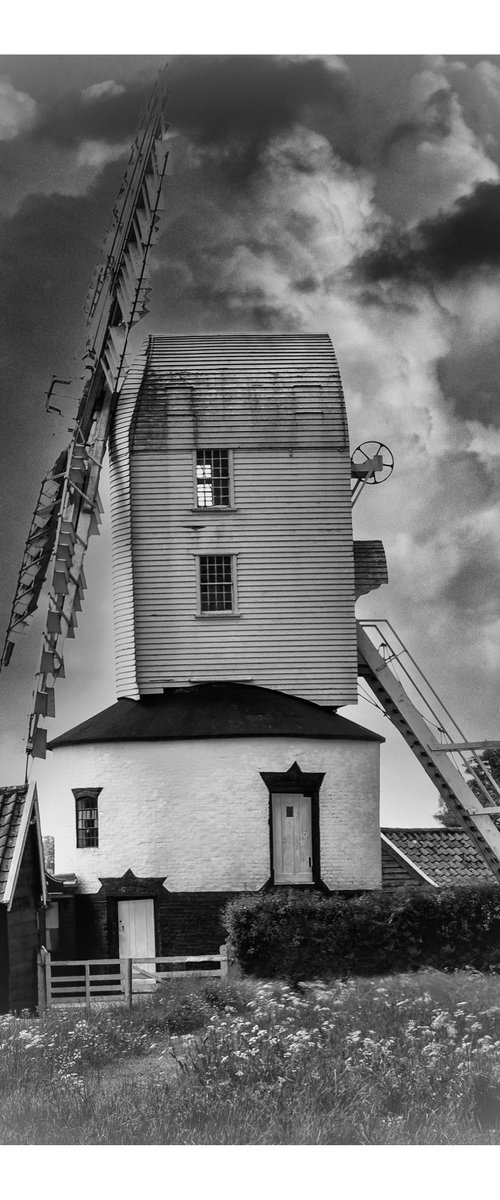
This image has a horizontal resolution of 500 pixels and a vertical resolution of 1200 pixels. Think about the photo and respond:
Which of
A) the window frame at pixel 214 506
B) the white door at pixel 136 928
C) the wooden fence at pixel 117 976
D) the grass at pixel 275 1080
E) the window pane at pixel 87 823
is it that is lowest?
the grass at pixel 275 1080

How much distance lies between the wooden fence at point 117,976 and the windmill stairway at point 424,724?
6478mm

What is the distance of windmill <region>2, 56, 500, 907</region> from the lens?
108 ft

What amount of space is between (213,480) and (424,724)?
6896 mm

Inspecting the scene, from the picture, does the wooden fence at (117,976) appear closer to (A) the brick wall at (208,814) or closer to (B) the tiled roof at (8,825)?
(A) the brick wall at (208,814)

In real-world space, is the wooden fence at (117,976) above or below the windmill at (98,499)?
below

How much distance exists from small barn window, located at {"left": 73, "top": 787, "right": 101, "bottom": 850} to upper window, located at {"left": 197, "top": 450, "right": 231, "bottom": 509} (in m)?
6.36

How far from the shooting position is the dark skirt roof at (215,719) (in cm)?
3212

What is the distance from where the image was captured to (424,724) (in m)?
35.0

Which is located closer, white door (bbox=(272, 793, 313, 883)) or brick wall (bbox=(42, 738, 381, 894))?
brick wall (bbox=(42, 738, 381, 894))

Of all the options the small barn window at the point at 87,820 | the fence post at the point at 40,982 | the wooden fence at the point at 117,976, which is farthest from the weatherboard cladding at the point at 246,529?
the fence post at the point at 40,982

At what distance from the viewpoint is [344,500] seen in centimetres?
3391

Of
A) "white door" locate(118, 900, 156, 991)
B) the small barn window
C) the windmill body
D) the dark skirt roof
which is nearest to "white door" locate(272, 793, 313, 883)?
the windmill body

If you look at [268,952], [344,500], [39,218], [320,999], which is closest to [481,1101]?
[320,999]

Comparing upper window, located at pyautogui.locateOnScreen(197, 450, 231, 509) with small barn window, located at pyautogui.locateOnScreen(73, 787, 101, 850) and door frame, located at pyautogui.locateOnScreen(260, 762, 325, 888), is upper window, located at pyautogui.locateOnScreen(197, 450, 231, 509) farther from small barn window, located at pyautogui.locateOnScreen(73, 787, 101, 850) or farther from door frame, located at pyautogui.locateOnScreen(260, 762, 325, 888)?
small barn window, located at pyautogui.locateOnScreen(73, 787, 101, 850)
